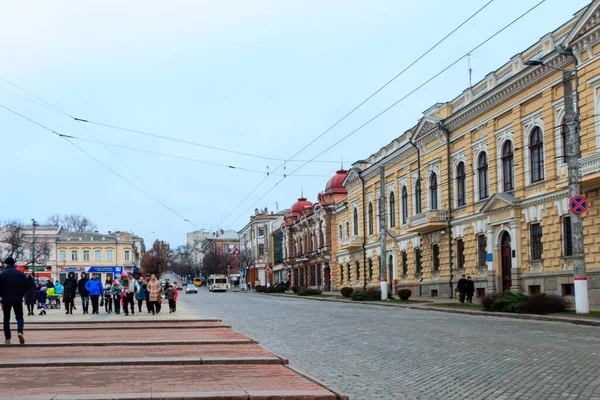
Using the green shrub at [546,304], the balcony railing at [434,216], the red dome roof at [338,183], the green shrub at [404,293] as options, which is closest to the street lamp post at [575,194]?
the green shrub at [546,304]

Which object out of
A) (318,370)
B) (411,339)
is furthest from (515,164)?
(318,370)

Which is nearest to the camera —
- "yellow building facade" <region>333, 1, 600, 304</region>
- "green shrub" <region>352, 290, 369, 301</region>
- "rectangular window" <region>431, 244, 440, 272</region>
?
"yellow building facade" <region>333, 1, 600, 304</region>

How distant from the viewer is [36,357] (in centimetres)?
1198

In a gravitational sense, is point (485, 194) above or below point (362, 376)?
above

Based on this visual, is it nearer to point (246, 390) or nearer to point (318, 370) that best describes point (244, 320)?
point (318, 370)

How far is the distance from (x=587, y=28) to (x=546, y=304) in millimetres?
11334

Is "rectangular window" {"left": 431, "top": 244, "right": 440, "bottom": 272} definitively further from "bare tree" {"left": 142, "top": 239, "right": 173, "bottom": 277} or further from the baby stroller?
"bare tree" {"left": 142, "top": 239, "right": 173, "bottom": 277}

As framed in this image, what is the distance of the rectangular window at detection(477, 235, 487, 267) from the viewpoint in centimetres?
4004

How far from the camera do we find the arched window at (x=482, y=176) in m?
40.2

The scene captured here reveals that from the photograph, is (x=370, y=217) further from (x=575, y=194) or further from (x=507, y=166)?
(x=575, y=194)

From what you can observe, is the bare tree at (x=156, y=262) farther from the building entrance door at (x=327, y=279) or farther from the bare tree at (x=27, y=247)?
the building entrance door at (x=327, y=279)

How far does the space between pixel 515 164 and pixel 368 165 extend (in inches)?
1004

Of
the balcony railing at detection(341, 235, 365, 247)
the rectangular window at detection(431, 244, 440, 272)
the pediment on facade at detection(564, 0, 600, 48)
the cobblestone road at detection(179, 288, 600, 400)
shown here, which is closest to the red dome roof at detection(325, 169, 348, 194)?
the balcony railing at detection(341, 235, 365, 247)

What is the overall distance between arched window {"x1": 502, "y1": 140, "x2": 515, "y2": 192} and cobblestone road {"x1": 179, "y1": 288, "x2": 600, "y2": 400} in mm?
16938
